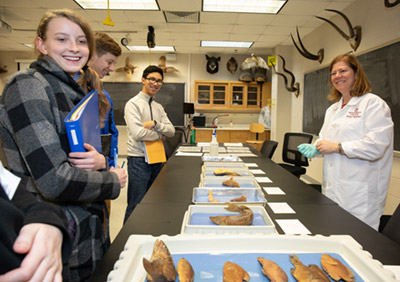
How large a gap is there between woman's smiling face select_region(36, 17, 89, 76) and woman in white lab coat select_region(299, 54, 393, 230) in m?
1.56

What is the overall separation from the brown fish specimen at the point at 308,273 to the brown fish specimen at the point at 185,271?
0.78 ft

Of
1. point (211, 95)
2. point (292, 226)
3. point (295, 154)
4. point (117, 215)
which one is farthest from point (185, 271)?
point (211, 95)

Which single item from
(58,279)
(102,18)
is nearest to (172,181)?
(58,279)

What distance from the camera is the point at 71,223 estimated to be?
86 cm

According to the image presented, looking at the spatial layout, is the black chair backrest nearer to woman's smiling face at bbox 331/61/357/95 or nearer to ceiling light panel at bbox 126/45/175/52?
woman's smiling face at bbox 331/61/357/95

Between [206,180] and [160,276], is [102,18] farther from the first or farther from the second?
[160,276]

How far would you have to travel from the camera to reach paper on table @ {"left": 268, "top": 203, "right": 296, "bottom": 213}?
111 centimetres

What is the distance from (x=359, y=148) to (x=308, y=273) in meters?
1.29

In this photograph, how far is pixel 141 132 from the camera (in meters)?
2.34

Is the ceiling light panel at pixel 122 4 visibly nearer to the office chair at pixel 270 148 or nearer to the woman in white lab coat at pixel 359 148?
the office chair at pixel 270 148

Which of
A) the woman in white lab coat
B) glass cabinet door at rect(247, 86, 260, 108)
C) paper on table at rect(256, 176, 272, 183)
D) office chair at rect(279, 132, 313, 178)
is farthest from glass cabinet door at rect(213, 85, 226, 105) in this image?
paper on table at rect(256, 176, 272, 183)

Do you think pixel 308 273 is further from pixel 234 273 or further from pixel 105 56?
pixel 105 56

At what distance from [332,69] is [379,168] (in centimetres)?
75

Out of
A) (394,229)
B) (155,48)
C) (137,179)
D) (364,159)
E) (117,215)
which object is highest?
(155,48)
